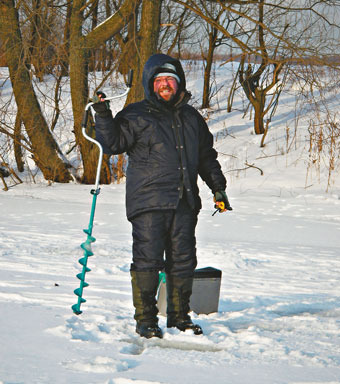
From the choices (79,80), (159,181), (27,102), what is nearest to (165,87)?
(159,181)

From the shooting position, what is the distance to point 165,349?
3.13 m

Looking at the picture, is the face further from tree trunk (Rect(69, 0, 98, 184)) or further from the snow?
tree trunk (Rect(69, 0, 98, 184))

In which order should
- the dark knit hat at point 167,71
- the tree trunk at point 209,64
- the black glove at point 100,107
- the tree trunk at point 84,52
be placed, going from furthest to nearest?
the tree trunk at point 209,64 < the tree trunk at point 84,52 < the dark knit hat at point 167,71 < the black glove at point 100,107

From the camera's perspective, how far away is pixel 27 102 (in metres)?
11.8

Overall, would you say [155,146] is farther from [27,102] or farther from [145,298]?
[27,102]

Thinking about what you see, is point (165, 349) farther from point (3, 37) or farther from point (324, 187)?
point (3, 37)

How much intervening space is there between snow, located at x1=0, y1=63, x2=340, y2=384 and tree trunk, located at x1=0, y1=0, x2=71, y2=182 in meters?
2.06

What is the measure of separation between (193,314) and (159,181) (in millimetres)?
1029

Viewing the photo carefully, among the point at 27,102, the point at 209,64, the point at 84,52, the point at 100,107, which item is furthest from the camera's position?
the point at 209,64

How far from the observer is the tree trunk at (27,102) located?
1152cm

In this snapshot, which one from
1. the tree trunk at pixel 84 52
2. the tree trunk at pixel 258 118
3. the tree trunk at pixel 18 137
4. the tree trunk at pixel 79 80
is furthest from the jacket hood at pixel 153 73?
the tree trunk at pixel 258 118

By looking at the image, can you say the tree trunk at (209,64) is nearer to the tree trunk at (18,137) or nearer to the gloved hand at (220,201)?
the tree trunk at (18,137)

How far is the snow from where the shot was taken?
2.79m

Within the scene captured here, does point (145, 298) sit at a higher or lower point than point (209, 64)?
lower
